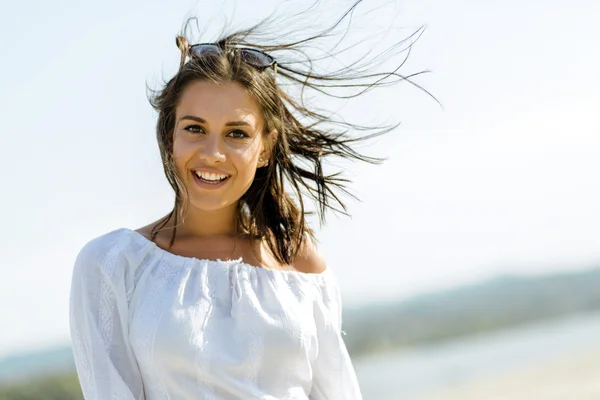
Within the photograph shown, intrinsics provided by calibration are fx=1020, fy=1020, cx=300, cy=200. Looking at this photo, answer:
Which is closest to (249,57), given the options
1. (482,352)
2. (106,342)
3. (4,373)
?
(106,342)

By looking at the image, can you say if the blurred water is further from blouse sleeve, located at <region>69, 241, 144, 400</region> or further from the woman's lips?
blouse sleeve, located at <region>69, 241, 144, 400</region>

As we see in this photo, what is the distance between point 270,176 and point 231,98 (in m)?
0.40

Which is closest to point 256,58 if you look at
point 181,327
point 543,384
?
point 181,327

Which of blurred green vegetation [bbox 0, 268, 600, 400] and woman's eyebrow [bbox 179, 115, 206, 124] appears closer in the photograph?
woman's eyebrow [bbox 179, 115, 206, 124]

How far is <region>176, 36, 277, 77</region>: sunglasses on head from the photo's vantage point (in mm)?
3352

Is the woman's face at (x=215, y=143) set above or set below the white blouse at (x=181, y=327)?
above

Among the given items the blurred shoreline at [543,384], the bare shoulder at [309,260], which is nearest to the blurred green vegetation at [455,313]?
the blurred shoreline at [543,384]

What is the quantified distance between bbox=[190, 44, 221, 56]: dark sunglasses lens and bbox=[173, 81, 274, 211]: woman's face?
6.4 inches

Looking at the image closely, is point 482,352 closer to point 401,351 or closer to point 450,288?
point 401,351

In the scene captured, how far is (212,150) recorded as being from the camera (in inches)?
121

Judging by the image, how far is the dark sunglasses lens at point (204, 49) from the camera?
10.9 ft

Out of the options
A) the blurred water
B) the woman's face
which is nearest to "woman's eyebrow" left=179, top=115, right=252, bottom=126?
the woman's face

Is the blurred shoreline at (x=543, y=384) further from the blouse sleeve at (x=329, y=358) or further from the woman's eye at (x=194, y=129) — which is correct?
the woman's eye at (x=194, y=129)

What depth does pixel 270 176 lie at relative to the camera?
3.51 m
